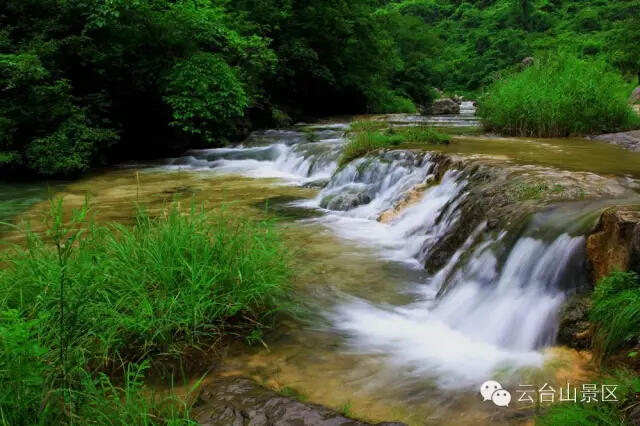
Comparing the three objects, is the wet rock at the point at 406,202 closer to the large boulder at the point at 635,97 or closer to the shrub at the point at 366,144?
the shrub at the point at 366,144

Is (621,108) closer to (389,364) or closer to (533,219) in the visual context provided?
(533,219)

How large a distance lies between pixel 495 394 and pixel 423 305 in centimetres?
143

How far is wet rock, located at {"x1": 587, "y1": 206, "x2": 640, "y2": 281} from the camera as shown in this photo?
297cm

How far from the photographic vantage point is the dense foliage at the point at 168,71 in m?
10.6

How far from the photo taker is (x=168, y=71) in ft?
43.1

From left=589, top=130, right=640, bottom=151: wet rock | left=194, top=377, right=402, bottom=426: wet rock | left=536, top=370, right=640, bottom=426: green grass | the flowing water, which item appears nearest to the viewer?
left=536, top=370, right=640, bottom=426: green grass

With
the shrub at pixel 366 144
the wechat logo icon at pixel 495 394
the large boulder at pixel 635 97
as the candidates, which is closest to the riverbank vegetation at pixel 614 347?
the wechat logo icon at pixel 495 394

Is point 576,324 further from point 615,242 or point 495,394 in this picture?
point 495,394

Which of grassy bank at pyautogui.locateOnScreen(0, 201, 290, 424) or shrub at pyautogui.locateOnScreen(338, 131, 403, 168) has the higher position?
shrub at pyautogui.locateOnScreen(338, 131, 403, 168)

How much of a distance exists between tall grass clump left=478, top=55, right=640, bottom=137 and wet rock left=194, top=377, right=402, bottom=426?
9.12 metres

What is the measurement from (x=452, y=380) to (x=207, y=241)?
1833mm

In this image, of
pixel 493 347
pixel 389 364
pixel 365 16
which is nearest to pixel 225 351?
pixel 389 364

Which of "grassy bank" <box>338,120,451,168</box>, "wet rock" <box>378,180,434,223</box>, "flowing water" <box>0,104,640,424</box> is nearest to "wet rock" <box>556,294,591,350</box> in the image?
"flowing water" <box>0,104,640,424</box>

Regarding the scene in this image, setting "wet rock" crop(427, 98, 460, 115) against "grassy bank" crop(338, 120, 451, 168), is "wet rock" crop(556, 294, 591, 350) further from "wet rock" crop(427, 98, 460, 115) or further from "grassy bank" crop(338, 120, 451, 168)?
"wet rock" crop(427, 98, 460, 115)
